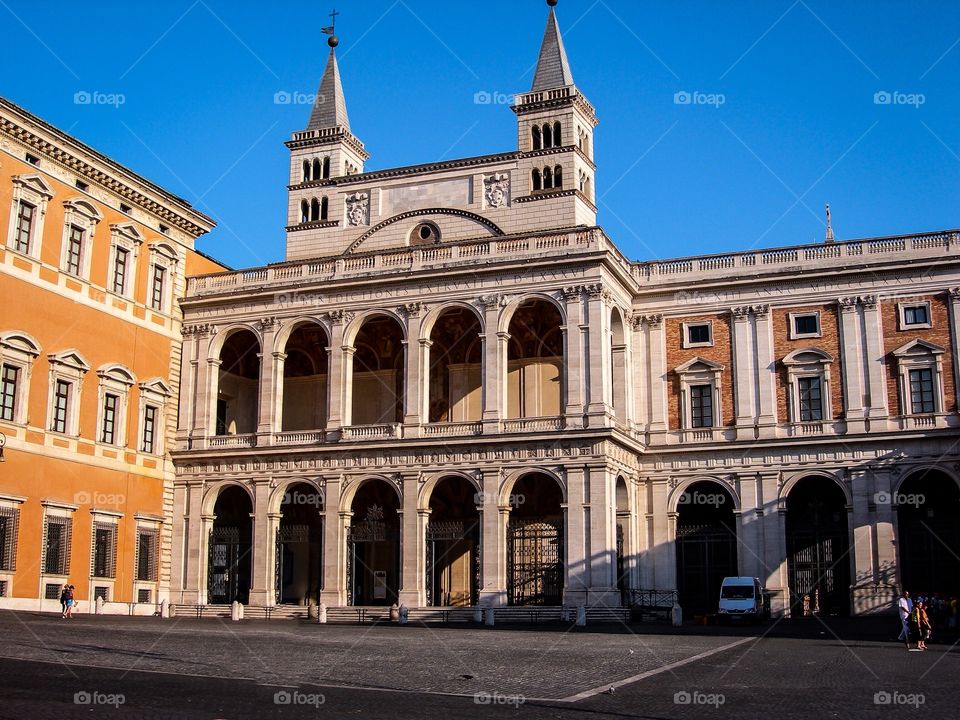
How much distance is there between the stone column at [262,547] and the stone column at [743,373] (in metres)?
17.3

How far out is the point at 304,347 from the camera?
154ft

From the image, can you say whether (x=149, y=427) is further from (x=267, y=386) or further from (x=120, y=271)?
(x=120, y=271)

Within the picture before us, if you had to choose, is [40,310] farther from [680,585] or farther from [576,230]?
[680,585]

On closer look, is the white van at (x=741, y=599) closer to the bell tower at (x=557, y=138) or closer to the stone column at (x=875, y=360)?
the stone column at (x=875, y=360)

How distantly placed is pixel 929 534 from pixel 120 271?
97.2ft

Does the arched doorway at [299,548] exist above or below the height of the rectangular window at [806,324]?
below

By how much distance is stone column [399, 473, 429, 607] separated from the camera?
38438 mm

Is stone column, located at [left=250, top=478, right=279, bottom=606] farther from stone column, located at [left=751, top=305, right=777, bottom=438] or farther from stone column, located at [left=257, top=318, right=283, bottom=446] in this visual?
stone column, located at [left=751, top=305, right=777, bottom=438]

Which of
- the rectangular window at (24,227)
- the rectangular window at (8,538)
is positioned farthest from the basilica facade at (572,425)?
the rectangular window at (24,227)

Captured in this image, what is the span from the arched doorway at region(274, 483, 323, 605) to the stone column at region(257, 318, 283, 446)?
88.4 inches

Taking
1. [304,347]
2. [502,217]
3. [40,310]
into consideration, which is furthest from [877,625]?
[40,310]

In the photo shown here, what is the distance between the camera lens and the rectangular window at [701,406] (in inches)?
1661
